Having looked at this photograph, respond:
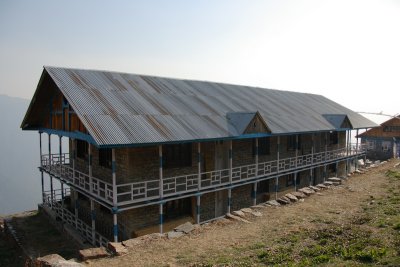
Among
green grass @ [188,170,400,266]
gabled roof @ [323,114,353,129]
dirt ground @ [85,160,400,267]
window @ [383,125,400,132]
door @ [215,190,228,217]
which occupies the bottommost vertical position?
door @ [215,190,228,217]

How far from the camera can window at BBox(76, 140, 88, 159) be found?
803 inches

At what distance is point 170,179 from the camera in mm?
17594

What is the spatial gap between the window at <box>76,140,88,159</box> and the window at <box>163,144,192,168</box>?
599 centimetres

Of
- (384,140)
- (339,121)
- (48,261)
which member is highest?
(339,121)

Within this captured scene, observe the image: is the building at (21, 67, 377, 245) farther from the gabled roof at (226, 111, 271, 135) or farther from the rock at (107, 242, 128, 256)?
the rock at (107, 242, 128, 256)

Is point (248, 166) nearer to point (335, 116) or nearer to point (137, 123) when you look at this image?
point (137, 123)

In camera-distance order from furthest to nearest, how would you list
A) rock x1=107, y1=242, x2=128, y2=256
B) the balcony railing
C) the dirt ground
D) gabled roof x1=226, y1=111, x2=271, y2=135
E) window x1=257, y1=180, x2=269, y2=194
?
window x1=257, y1=180, x2=269, y2=194
gabled roof x1=226, y1=111, x2=271, y2=135
the balcony railing
rock x1=107, y1=242, x2=128, y2=256
the dirt ground

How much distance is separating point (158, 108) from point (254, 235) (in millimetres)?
9278

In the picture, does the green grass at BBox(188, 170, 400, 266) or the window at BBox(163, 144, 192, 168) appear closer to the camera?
the green grass at BBox(188, 170, 400, 266)

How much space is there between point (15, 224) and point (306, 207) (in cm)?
1876

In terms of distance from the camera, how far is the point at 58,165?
2125 centimetres

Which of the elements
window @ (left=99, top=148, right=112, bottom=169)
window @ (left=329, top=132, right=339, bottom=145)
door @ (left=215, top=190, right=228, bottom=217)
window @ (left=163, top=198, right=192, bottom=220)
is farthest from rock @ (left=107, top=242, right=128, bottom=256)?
window @ (left=329, top=132, right=339, bottom=145)

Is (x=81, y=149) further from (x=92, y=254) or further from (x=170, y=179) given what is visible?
(x=92, y=254)

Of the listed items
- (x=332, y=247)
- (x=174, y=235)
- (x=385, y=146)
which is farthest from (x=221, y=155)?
(x=385, y=146)
